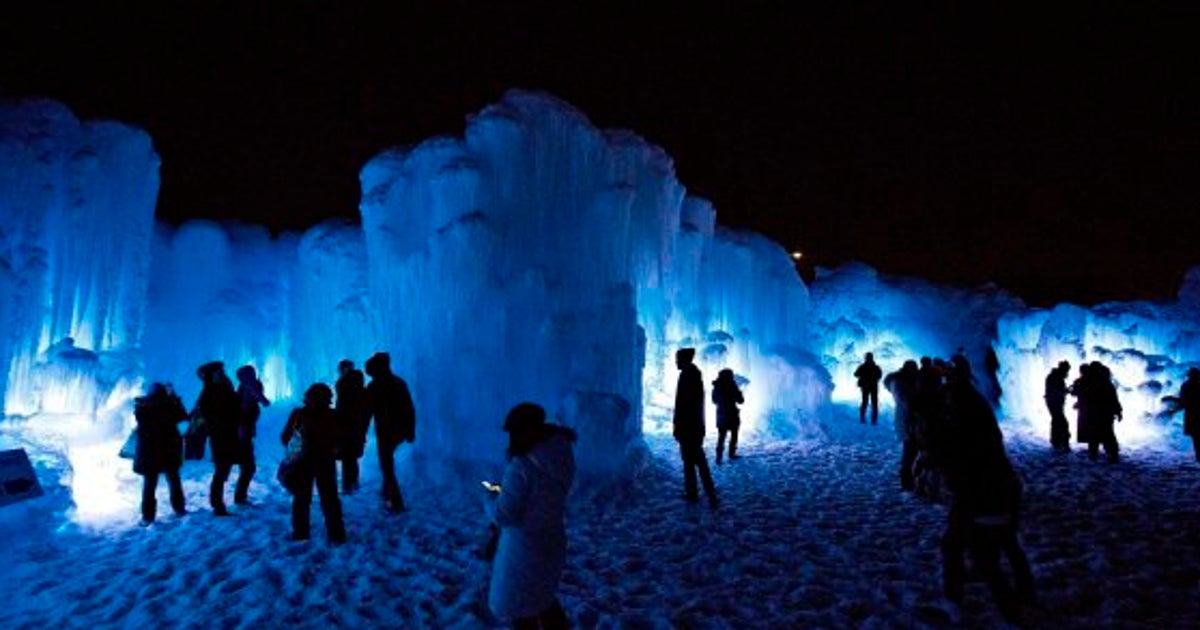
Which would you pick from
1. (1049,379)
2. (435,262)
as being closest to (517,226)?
(435,262)

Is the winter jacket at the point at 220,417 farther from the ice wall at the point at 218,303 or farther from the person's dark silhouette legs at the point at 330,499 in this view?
the ice wall at the point at 218,303

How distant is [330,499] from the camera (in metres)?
7.21

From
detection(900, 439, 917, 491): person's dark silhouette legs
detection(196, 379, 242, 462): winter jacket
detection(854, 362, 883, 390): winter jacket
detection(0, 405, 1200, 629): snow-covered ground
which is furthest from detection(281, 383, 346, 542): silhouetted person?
detection(854, 362, 883, 390): winter jacket

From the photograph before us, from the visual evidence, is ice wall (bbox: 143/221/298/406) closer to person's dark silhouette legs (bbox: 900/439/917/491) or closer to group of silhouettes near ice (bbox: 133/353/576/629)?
group of silhouettes near ice (bbox: 133/353/576/629)

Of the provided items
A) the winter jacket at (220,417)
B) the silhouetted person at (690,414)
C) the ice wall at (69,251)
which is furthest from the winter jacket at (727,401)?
the ice wall at (69,251)

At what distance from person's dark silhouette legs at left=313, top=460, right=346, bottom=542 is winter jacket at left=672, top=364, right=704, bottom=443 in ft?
12.7

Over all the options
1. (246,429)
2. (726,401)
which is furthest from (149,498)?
(726,401)

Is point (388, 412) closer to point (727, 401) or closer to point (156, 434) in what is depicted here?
point (156, 434)

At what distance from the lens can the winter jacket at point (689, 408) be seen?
844cm

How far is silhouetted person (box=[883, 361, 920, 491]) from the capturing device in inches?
361

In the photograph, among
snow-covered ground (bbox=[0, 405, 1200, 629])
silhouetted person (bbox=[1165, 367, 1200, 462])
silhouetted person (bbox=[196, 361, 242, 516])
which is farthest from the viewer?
silhouetted person (bbox=[1165, 367, 1200, 462])

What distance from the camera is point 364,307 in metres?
16.5

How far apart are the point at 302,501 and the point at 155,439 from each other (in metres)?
2.22

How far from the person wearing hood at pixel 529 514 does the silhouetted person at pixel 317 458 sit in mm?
4015
